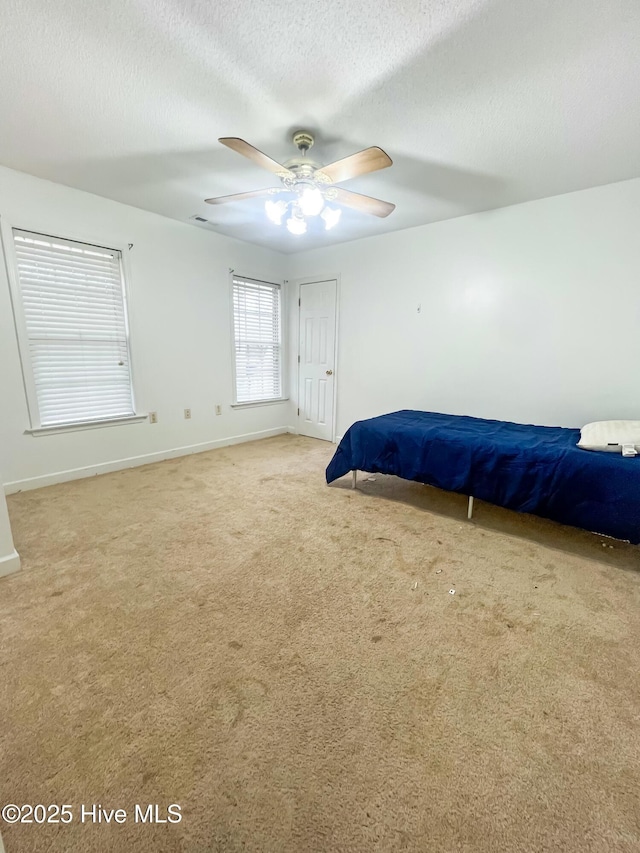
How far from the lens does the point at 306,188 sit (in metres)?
2.06

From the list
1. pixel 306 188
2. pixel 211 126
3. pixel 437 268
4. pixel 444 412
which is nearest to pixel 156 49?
pixel 211 126

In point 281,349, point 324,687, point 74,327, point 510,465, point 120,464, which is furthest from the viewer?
point 281,349

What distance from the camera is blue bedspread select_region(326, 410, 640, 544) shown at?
1.99 meters

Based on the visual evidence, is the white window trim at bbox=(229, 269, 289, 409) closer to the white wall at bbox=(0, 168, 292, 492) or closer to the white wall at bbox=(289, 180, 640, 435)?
the white wall at bbox=(0, 168, 292, 492)

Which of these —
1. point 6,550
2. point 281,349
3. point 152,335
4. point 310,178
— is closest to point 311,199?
point 310,178

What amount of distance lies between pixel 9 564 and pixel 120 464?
1675 mm

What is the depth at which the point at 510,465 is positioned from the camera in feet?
7.54

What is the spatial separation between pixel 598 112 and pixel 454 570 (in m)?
2.58

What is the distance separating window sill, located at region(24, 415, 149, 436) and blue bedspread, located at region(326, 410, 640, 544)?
2.06 m

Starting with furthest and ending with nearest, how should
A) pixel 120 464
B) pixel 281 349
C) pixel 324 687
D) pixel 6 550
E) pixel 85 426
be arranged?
pixel 281 349, pixel 120 464, pixel 85 426, pixel 6 550, pixel 324 687

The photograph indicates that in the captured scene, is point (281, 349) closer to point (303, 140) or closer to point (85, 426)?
point (85, 426)

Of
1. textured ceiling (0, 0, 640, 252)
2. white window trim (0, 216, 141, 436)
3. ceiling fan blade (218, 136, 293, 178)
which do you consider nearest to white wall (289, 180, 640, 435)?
textured ceiling (0, 0, 640, 252)

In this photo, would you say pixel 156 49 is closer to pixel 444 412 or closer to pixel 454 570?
pixel 454 570

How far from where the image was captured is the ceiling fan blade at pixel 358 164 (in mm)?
1759
